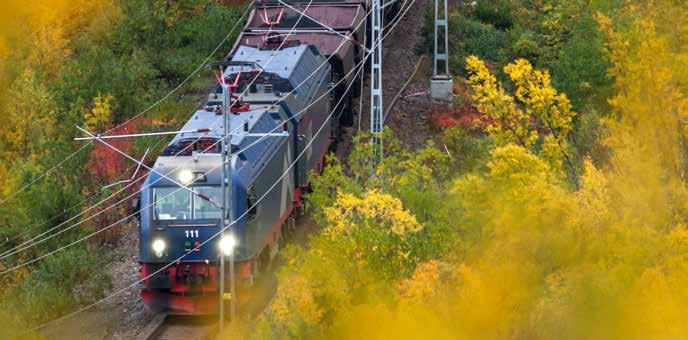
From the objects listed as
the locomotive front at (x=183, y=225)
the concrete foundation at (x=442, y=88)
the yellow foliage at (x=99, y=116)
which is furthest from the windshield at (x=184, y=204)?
the concrete foundation at (x=442, y=88)

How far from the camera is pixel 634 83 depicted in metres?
18.9

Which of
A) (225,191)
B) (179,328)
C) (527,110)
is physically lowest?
(179,328)

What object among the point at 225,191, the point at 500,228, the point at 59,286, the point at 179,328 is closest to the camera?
the point at 500,228

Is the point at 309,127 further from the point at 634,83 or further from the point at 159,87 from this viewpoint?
the point at 159,87

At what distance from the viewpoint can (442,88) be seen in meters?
35.7

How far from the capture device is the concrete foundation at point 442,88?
35.7 metres

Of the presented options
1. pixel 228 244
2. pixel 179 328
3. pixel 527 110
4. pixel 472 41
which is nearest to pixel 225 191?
pixel 228 244

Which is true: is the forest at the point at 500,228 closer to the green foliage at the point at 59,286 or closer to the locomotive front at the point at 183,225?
the green foliage at the point at 59,286

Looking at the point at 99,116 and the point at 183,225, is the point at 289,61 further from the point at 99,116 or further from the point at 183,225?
the point at 99,116

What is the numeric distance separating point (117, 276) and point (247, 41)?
974 centimetres

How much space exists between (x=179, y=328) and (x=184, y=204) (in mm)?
2644

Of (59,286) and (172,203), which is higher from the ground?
(172,203)

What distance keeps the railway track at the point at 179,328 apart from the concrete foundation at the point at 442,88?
16.9 m

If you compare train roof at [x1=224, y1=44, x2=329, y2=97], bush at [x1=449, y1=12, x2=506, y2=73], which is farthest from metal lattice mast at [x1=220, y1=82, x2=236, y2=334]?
bush at [x1=449, y1=12, x2=506, y2=73]
